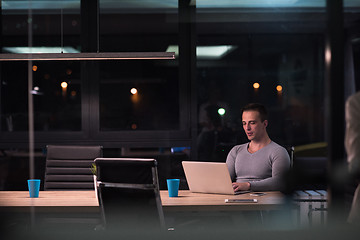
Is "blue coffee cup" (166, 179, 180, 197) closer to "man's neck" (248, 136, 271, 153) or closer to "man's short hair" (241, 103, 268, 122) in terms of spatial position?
"man's neck" (248, 136, 271, 153)

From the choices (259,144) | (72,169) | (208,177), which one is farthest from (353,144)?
(72,169)

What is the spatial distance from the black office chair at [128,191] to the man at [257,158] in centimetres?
100

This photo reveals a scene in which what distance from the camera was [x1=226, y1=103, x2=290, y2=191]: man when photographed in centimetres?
359

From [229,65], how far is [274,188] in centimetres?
346

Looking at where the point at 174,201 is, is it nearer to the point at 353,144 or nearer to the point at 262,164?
the point at 262,164

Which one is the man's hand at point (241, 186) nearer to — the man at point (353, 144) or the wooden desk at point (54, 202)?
the wooden desk at point (54, 202)

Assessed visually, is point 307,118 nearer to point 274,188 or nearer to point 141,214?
point 274,188

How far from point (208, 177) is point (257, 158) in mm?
642

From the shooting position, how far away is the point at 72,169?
4012mm

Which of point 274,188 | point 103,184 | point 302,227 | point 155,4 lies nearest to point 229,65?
point 155,4

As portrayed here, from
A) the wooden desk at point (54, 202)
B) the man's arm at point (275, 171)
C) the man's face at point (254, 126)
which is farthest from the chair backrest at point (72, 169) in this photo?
the man's arm at point (275, 171)

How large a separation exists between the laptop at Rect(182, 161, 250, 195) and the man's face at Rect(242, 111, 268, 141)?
629 mm

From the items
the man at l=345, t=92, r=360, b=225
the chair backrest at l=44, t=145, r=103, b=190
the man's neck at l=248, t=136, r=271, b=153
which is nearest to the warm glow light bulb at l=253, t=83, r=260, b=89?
the man's neck at l=248, t=136, r=271, b=153

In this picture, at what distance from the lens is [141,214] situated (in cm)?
264
